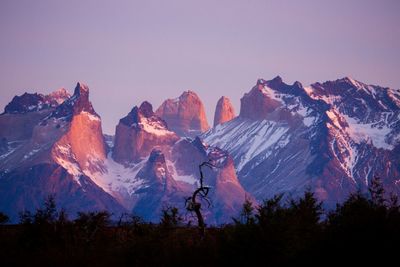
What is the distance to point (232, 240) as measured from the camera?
66.3 meters

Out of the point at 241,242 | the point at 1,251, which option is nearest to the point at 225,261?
the point at 241,242

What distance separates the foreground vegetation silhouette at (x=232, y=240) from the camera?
59.4 meters

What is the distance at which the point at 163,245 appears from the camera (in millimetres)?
71562

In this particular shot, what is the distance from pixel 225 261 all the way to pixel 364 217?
416 inches

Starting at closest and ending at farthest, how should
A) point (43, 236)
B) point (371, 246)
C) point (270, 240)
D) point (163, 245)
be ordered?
point (371, 246) < point (270, 240) < point (163, 245) < point (43, 236)

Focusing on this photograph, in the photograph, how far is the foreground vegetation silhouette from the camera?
195 ft

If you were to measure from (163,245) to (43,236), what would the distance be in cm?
1547

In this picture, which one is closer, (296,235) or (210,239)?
(296,235)

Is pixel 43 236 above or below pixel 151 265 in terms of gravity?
above

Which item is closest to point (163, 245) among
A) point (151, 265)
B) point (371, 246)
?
point (151, 265)

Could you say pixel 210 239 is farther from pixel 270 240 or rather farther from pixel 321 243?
pixel 321 243

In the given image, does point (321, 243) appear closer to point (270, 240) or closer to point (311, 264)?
point (311, 264)

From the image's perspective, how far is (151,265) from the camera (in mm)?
69688

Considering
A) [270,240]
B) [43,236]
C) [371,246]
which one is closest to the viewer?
[371,246]
